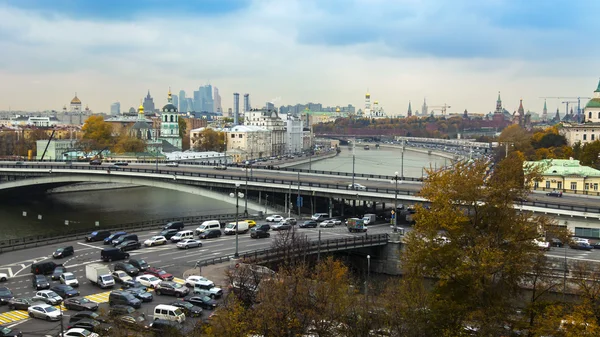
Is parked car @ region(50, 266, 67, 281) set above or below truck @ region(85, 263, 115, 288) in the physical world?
below

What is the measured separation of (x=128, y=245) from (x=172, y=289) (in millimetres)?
6752

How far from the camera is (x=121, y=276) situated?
1792 centimetres

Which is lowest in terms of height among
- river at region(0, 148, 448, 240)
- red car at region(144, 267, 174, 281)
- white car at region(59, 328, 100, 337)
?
river at region(0, 148, 448, 240)

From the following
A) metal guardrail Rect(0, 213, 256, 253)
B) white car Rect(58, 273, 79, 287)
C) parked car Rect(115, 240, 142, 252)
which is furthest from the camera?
metal guardrail Rect(0, 213, 256, 253)

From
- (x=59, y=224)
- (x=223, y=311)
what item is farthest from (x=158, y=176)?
(x=223, y=311)

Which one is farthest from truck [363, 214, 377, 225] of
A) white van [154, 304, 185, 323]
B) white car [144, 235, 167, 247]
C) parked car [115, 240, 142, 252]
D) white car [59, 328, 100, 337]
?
white car [59, 328, 100, 337]

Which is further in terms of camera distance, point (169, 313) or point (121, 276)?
point (121, 276)

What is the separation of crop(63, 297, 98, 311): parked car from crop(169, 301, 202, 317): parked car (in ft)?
6.57

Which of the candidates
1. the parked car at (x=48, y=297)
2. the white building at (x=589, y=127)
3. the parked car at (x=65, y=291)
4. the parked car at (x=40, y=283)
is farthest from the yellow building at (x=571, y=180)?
the parked car at (x=48, y=297)

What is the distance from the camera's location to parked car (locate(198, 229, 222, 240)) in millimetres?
24047

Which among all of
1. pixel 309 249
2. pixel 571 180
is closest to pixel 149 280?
pixel 309 249

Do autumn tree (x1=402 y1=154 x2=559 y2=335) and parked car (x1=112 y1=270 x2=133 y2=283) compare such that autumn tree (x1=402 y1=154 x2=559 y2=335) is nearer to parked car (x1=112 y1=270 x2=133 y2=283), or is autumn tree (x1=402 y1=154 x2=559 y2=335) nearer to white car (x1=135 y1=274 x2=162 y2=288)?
white car (x1=135 y1=274 x2=162 y2=288)

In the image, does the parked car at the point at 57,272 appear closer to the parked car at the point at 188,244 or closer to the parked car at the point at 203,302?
the parked car at the point at 188,244

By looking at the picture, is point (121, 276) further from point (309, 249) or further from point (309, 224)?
point (309, 224)
